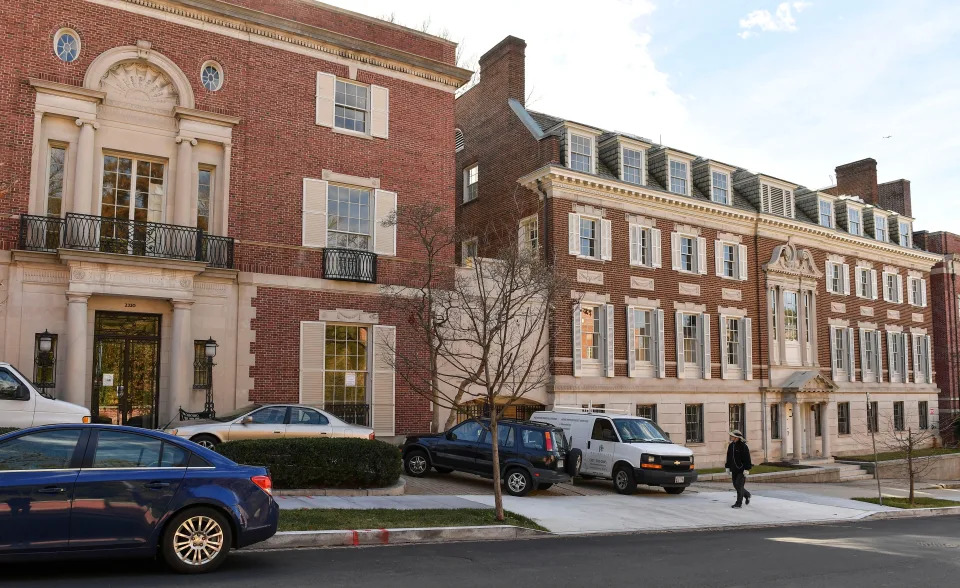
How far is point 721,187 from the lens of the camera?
33594 millimetres

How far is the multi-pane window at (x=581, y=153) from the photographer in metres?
28.8

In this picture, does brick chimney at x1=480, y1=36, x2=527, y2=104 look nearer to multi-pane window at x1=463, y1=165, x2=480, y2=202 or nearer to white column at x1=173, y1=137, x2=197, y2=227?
multi-pane window at x1=463, y1=165, x2=480, y2=202

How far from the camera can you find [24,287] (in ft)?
58.5

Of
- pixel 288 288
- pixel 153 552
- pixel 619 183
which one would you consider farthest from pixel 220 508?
pixel 619 183

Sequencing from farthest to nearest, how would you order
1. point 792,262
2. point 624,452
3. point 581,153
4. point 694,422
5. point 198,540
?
point 792,262
point 694,422
point 581,153
point 624,452
point 198,540

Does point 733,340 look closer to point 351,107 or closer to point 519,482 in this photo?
point 519,482

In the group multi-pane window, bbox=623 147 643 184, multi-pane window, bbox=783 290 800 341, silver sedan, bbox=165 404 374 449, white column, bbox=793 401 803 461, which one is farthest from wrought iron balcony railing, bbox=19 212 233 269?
white column, bbox=793 401 803 461

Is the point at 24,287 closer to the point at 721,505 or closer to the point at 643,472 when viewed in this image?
the point at 643,472

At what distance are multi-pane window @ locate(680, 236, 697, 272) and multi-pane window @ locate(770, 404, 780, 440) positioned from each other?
736 cm

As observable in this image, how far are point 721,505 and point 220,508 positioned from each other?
13861 mm

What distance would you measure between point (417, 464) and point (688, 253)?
56.3 feet

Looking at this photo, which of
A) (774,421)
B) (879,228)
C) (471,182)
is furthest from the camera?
(879,228)

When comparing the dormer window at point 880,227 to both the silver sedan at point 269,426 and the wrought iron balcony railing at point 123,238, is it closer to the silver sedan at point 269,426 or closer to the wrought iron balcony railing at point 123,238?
the silver sedan at point 269,426

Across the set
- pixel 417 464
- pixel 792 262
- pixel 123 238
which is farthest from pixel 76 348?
pixel 792 262
